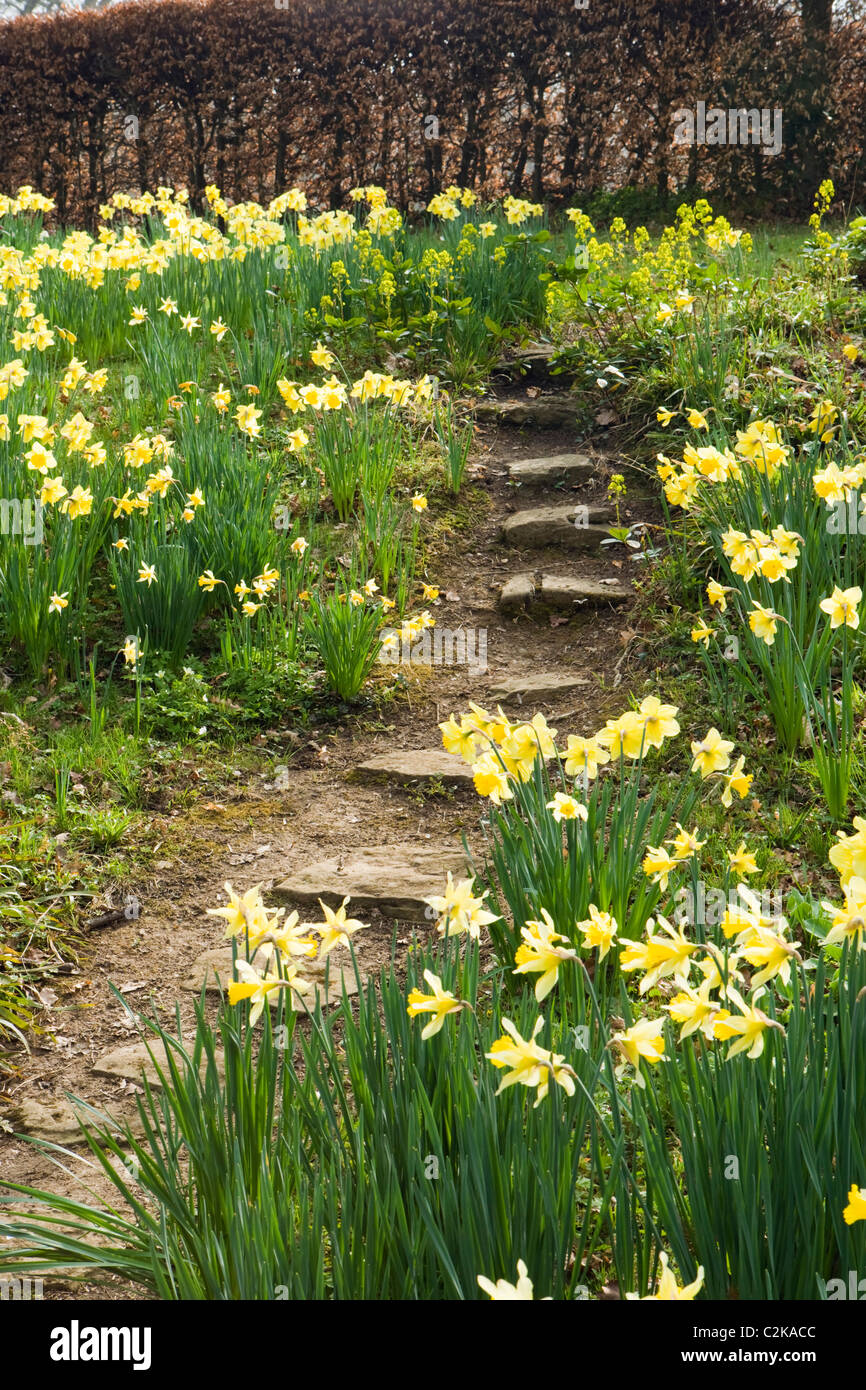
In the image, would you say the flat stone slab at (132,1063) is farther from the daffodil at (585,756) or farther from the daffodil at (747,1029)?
the daffodil at (747,1029)

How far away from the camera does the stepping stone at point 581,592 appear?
4270 millimetres

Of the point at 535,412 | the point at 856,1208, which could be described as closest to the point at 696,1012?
the point at 856,1208

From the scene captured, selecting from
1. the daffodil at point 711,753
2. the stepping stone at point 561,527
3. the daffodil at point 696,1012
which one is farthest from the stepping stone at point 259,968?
the stepping stone at point 561,527

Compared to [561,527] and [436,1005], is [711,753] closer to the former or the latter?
[436,1005]

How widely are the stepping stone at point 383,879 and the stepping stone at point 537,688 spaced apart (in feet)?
Result: 2.72

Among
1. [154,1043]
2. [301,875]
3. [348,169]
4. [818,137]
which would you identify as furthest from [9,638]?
[818,137]

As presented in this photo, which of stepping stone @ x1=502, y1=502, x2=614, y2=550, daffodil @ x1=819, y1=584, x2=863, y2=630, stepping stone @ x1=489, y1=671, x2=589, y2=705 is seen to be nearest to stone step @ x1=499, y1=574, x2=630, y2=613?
stepping stone @ x1=502, y1=502, x2=614, y2=550

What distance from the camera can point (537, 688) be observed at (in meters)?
3.78

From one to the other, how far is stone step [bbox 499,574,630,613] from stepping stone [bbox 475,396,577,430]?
1.52m

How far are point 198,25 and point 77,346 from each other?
571cm

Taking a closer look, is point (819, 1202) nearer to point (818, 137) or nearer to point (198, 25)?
point (818, 137)

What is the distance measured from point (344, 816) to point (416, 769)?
306 millimetres
